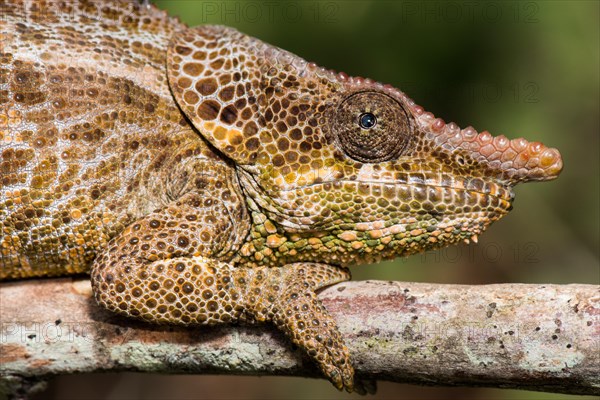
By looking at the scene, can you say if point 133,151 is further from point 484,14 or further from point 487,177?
point 484,14

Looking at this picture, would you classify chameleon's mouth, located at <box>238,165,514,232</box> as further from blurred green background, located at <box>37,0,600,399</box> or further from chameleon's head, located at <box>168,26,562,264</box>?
blurred green background, located at <box>37,0,600,399</box>

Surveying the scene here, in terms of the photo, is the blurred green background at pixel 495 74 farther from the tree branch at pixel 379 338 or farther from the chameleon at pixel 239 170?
the tree branch at pixel 379 338

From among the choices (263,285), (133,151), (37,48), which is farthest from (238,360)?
(37,48)

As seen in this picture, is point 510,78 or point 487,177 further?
point 510,78

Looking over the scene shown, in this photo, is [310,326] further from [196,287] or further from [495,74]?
[495,74]

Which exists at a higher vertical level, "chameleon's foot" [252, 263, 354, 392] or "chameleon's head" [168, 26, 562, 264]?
"chameleon's head" [168, 26, 562, 264]

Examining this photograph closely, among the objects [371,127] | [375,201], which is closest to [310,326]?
[375,201]

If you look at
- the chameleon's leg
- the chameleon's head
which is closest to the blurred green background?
the chameleon's head
